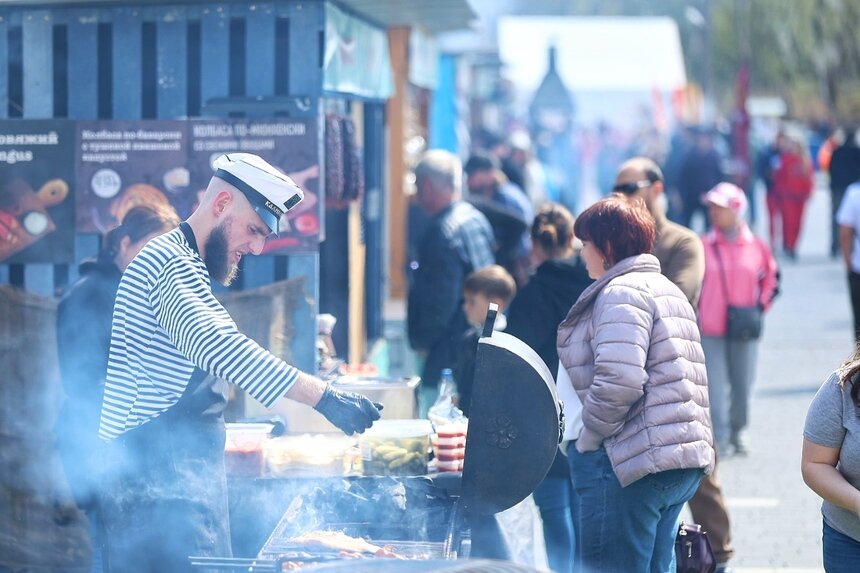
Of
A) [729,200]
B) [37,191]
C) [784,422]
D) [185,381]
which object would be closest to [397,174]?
[784,422]

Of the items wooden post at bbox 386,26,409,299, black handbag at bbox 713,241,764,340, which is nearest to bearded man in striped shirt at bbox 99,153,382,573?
black handbag at bbox 713,241,764,340

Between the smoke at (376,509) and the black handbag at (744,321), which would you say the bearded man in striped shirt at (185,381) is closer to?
the smoke at (376,509)

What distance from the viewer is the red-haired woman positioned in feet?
14.7

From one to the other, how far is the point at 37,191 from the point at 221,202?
93.9 inches

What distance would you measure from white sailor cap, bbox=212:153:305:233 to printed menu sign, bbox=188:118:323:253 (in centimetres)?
181

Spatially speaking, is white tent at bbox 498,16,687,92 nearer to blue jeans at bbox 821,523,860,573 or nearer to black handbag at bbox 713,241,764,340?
black handbag at bbox 713,241,764,340

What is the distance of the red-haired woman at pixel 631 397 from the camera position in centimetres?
449

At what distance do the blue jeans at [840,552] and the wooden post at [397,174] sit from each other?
22.6ft

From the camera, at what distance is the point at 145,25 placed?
20.4 ft

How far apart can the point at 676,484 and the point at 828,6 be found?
5921cm

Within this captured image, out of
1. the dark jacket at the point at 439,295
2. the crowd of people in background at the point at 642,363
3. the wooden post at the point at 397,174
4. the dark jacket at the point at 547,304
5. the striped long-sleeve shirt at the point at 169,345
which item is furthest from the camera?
the wooden post at the point at 397,174

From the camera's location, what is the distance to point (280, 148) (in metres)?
5.98

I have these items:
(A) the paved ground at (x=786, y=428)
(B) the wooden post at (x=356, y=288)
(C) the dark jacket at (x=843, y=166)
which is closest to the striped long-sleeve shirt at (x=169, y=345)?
(A) the paved ground at (x=786, y=428)

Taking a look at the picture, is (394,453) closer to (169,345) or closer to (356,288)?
(169,345)
